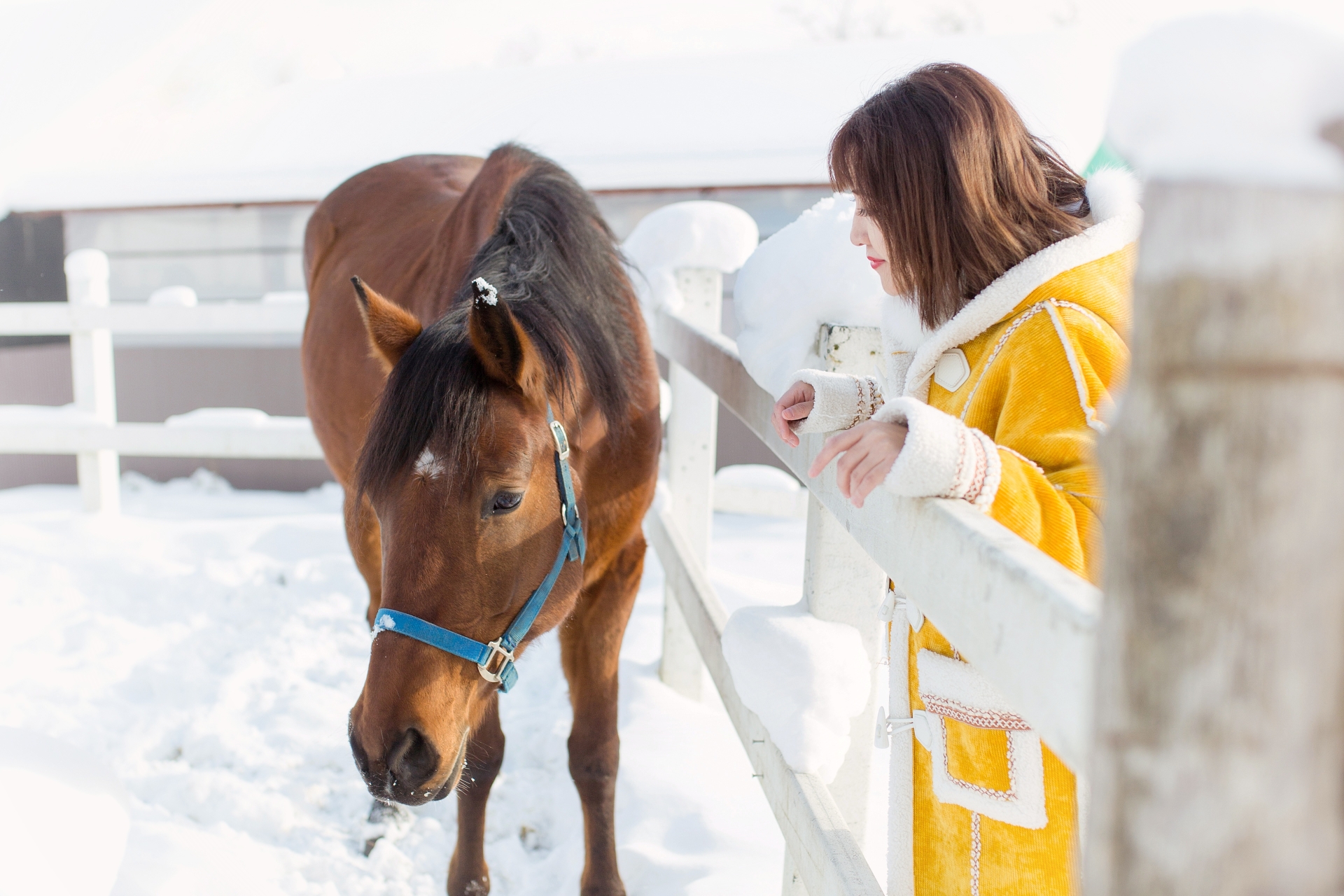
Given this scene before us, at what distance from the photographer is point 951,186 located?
3.52 ft

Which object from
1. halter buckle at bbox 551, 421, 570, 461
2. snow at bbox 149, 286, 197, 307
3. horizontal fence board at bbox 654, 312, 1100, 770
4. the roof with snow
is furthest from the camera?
the roof with snow

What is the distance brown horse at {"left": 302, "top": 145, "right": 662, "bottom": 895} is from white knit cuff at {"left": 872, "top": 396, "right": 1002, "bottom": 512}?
30.4 inches

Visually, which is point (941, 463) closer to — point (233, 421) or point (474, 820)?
Answer: point (474, 820)

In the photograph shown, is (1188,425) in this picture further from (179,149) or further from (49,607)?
(179,149)

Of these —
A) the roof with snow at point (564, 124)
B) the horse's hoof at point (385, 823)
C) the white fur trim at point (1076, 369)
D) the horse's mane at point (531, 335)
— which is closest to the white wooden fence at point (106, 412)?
the roof with snow at point (564, 124)

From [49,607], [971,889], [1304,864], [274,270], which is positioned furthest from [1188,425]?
[274,270]

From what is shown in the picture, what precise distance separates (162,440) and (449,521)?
4278 millimetres

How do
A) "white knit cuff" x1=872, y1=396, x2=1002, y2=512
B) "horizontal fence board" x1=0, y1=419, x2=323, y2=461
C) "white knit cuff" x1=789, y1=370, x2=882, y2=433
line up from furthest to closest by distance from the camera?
"horizontal fence board" x1=0, y1=419, x2=323, y2=461 → "white knit cuff" x1=789, y1=370, x2=882, y2=433 → "white knit cuff" x1=872, y1=396, x2=1002, y2=512

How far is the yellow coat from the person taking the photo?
2.82ft

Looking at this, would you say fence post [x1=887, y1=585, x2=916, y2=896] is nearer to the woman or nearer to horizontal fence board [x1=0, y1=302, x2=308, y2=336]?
the woman

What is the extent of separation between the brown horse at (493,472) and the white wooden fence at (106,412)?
2444 millimetres

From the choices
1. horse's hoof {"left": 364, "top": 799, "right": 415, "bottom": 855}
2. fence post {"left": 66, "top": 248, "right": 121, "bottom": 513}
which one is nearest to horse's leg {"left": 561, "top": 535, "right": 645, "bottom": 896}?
horse's hoof {"left": 364, "top": 799, "right": 415, "bottom": 855}

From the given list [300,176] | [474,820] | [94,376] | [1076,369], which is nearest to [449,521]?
[1076,369]

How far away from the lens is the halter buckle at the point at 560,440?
146 cm
